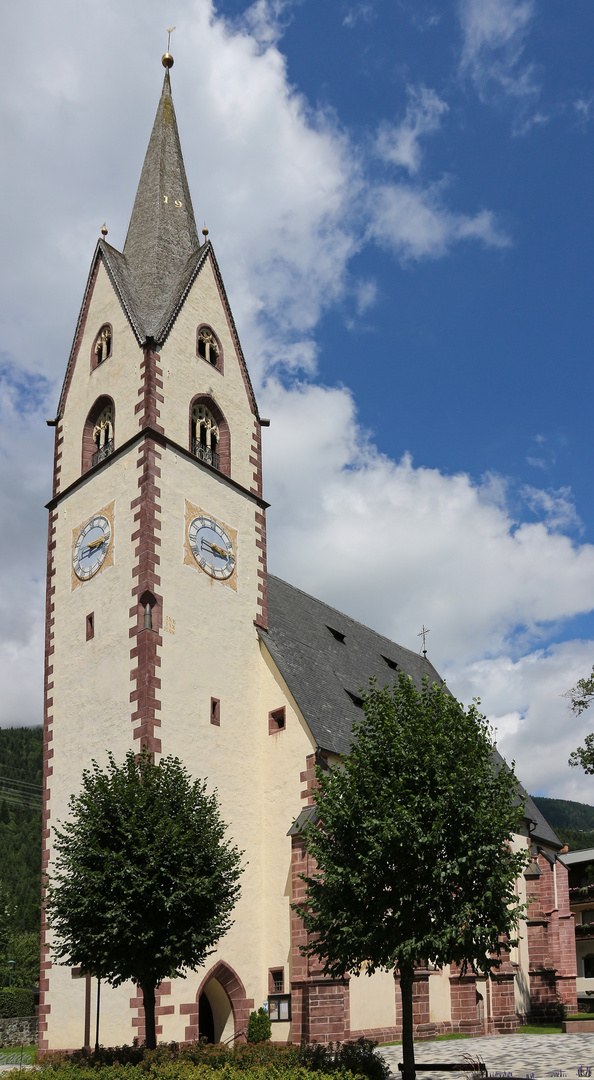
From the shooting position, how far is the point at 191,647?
1069 inches

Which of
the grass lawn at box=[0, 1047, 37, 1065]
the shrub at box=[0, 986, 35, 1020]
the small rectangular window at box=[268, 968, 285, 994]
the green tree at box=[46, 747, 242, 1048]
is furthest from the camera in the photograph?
the shrub at box=[0, 986, 35, 1020]

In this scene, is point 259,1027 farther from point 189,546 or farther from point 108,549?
point 108,549

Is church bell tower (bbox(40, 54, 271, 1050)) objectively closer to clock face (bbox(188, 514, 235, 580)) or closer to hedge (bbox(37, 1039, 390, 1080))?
clock face (bbox(188, 514, 235, 580))

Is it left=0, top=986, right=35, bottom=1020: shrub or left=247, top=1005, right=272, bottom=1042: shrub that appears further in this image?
left=0, top=986, right=35, bottom=1020: shrub

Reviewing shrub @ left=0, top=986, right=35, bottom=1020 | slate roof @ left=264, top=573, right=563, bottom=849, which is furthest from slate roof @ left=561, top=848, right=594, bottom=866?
shrub @ left=0, top=986, right=35, bottom=1020

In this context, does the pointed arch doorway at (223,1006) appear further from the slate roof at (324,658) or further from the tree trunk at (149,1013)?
the slate roof at (324,658)

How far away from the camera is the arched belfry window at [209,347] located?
1266 inches

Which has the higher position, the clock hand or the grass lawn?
the clock hand

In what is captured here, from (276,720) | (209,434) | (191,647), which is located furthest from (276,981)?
(209,434)

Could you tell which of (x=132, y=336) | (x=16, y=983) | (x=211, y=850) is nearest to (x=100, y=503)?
(x=132, y=336)

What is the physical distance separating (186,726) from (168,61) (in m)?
29.4

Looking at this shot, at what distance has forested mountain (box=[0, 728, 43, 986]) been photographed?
3053 inches

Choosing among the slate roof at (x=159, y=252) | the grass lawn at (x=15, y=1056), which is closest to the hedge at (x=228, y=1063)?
the grass lawn at (x=15, y=1056)

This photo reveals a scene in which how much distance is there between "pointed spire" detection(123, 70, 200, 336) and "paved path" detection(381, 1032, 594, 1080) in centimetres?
2154
